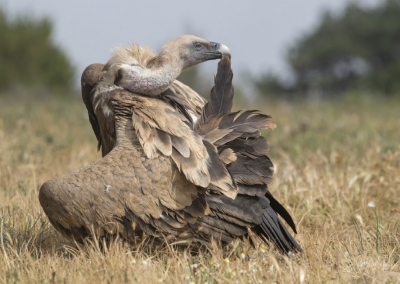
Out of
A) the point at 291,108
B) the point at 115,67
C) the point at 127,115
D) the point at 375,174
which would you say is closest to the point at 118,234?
the point at 127,115

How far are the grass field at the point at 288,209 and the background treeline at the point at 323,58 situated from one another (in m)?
19.5

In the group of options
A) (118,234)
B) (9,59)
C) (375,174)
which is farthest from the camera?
(9,59)

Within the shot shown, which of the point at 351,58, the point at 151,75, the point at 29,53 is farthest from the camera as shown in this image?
the point at 351,58

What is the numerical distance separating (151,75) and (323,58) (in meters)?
28.8

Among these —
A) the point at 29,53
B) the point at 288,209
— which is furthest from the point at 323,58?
the point at 288,209

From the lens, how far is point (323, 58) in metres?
31.7

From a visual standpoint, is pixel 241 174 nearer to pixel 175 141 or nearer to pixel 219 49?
pixel 175 141

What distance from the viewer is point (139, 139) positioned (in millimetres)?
3482

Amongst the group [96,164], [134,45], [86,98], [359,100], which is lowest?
[359,100]

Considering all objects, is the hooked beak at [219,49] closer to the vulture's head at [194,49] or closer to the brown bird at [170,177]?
the vulture's head at [194,49]

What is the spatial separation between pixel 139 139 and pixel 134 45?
3.21 ft

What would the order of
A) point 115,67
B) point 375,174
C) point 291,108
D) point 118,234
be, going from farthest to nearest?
point 291,108, point 375,174, point 115,67, point 118,234

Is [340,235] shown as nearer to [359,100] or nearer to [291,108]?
[291,108]

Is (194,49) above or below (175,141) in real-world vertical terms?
above
